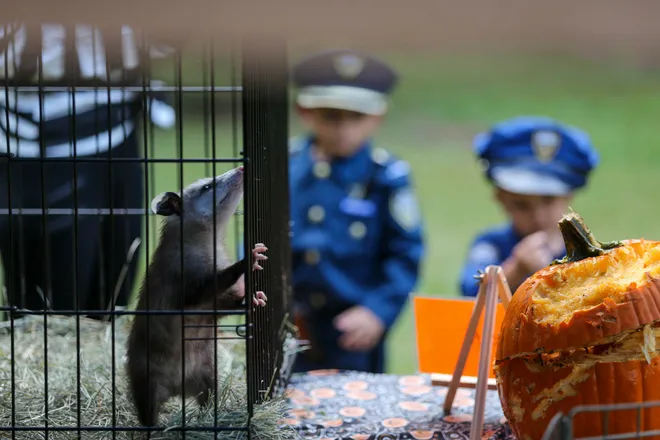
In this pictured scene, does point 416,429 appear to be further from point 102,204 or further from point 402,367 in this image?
point 402,367

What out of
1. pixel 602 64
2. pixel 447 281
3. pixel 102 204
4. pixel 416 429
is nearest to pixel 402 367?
pixel 447 281

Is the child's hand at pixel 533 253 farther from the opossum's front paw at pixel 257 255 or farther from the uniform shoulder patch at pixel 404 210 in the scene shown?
the opossum's front paw at pixel 257 255

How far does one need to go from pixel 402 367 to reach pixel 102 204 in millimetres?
4526

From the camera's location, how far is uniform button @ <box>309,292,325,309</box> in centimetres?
481

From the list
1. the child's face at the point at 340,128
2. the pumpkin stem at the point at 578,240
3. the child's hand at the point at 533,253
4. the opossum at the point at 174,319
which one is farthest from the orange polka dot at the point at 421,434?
the child's face at the point at 340,128

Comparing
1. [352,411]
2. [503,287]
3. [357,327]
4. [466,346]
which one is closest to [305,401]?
[352,411]

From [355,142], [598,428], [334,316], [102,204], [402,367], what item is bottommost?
[402,367]

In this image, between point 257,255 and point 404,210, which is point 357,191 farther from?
point 257,255

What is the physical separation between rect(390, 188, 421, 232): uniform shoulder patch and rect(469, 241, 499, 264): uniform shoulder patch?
401mm

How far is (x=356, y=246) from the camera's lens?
476 centimetres

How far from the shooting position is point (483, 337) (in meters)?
2.59

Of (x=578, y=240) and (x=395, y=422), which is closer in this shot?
(x=578, y=240)

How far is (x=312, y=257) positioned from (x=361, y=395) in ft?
5.38

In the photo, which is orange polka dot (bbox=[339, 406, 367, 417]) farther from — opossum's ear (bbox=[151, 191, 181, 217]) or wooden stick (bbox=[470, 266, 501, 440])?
opossum's ear (bbox=[151, 191, 181, 217])
